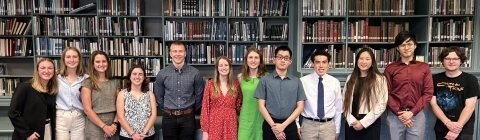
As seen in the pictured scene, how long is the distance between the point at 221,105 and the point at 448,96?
1876 mm

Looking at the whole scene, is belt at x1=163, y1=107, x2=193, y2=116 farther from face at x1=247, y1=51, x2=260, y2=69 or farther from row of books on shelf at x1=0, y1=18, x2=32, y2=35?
row of books on shelf at x1=0, y1=18, x2=32, y2=35

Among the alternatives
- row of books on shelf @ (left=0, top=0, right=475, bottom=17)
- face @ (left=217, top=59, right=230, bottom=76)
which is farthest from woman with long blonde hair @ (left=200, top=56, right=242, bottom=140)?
row of books on shelf @ (left=0, top=0, right=475, bottom=17)

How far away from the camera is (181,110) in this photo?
8.91 ft

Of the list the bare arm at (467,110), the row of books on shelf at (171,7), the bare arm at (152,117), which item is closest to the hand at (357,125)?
the bare arm at (467,110)

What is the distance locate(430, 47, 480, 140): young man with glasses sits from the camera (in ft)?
8.82

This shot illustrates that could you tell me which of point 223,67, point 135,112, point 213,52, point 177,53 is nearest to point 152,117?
point 135,112

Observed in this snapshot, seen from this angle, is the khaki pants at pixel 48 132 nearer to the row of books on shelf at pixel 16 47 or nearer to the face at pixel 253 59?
the face at pixel 253 59

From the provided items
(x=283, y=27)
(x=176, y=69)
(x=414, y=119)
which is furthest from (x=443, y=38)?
(x=176, y=69)

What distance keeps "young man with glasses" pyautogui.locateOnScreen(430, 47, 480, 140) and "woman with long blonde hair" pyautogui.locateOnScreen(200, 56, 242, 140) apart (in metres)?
1.67

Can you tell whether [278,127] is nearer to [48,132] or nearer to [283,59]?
[283,59]

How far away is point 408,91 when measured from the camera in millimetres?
2650

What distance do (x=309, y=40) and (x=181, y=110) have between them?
1723 mm

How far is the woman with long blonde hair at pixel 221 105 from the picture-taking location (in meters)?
2.64

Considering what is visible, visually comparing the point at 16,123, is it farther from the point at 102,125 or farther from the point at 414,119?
the point at 414,119
